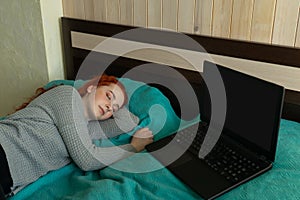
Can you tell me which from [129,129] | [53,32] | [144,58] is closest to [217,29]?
[144,58]

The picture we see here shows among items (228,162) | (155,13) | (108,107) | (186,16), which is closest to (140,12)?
(155,13)

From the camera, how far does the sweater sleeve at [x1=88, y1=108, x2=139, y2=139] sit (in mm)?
1348

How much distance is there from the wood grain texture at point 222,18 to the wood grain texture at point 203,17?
0.06 ft

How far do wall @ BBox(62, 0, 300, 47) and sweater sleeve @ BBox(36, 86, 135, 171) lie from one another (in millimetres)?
500

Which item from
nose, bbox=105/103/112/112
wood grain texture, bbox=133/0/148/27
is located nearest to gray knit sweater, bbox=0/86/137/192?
nose, bbox=105/103/112/112

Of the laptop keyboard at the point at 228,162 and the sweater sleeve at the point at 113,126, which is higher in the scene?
the laptop keyboard at the point at 228,162

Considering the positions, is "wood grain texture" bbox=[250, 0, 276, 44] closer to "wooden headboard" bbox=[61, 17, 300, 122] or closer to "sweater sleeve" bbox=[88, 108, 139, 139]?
"wooden headboard" bbox=[61, 17, 300, 122]

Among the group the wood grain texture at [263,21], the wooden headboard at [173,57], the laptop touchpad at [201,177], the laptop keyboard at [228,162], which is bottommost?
the laptop touchpad at [201,177]

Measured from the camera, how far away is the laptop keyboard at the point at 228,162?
3.15 ft

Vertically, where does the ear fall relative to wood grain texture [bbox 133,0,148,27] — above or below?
below

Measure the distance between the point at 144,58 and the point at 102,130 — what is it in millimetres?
400

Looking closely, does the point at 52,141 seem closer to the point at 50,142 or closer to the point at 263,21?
the point at 50,142

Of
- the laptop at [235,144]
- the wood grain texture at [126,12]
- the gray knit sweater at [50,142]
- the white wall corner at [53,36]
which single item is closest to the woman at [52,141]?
the gray knit sweater at [50,142]

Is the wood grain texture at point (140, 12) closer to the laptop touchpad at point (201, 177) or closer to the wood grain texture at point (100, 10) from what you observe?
the wood grain texture at point (100, 10)
